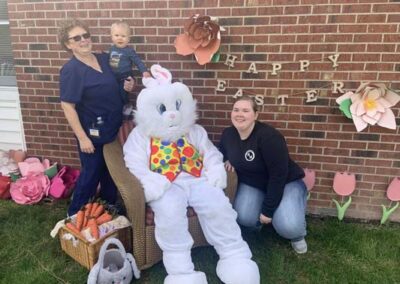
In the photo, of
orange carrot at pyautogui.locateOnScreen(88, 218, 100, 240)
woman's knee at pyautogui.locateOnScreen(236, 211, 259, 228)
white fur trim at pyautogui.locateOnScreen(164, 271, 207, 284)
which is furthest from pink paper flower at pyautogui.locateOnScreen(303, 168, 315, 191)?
orange carrot at pyautogui.locateOnScreen(88, 218, 100, 240)

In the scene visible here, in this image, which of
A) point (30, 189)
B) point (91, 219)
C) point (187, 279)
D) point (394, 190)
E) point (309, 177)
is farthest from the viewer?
point (30, 189)

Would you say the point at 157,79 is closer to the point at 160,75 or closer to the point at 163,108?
the point at 160,75

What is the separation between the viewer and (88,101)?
293 cm

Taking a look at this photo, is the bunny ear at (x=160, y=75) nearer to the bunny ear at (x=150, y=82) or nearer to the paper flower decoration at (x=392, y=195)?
the bunny ear at (x=150, y=82)

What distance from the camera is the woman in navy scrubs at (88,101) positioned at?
2828 millimetres

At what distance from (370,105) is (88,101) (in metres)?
2.20

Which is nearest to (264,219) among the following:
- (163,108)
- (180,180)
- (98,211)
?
(180,180)

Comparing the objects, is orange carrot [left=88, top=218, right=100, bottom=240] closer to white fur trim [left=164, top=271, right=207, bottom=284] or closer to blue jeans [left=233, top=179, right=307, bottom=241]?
white fur trim [left=164, top=271, right=207, bottom=284]

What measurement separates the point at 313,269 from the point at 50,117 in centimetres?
275

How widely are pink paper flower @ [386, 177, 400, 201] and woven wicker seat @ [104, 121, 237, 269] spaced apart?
1.41m

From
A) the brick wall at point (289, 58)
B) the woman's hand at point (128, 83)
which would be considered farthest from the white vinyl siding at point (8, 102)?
the woman's hand at point (128, 83)

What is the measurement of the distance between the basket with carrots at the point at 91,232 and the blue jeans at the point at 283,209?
0.89 meters

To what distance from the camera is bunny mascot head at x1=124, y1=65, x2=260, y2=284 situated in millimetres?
2520

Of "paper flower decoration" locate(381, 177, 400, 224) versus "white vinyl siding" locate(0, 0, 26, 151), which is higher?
"white vinyl siding" locate(0, 0, 26, 151)
